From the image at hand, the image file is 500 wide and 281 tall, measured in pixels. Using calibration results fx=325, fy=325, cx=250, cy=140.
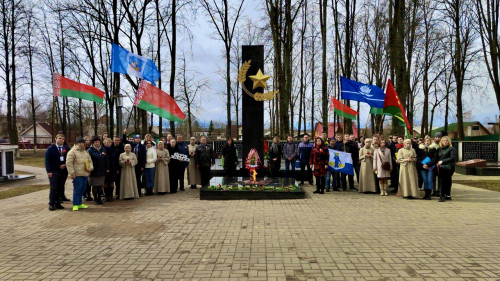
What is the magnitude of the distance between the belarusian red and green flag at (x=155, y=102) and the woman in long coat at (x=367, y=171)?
636cm

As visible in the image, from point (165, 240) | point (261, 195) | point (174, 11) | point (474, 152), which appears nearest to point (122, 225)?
point (165, 240)

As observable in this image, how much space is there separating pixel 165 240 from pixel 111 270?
1259mm

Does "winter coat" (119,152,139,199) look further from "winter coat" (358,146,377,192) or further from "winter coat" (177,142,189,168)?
"winter coat" (358,146,377,192)

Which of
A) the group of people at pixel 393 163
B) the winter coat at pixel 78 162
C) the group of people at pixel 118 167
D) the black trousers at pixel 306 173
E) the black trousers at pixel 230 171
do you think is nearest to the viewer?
the winter coat at pixel 78 162

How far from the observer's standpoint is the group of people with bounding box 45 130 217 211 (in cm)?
807

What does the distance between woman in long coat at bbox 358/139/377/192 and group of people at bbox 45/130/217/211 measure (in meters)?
5.05

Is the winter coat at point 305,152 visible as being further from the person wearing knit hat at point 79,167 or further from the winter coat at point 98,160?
the person wearing knit hat at point 79,167

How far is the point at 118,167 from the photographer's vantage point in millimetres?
9344

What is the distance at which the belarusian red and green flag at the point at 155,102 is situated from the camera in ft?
35.5

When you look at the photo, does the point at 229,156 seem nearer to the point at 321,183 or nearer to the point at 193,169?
the point at 193,169

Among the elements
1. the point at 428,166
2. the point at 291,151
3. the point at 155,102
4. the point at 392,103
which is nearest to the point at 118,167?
the point at 155,102

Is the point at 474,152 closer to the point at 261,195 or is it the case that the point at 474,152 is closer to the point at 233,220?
the point at 261,195

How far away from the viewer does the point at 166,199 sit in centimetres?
937

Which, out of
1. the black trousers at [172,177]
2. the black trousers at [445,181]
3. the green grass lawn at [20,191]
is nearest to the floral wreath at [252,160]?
the black trousers at [172,177]
